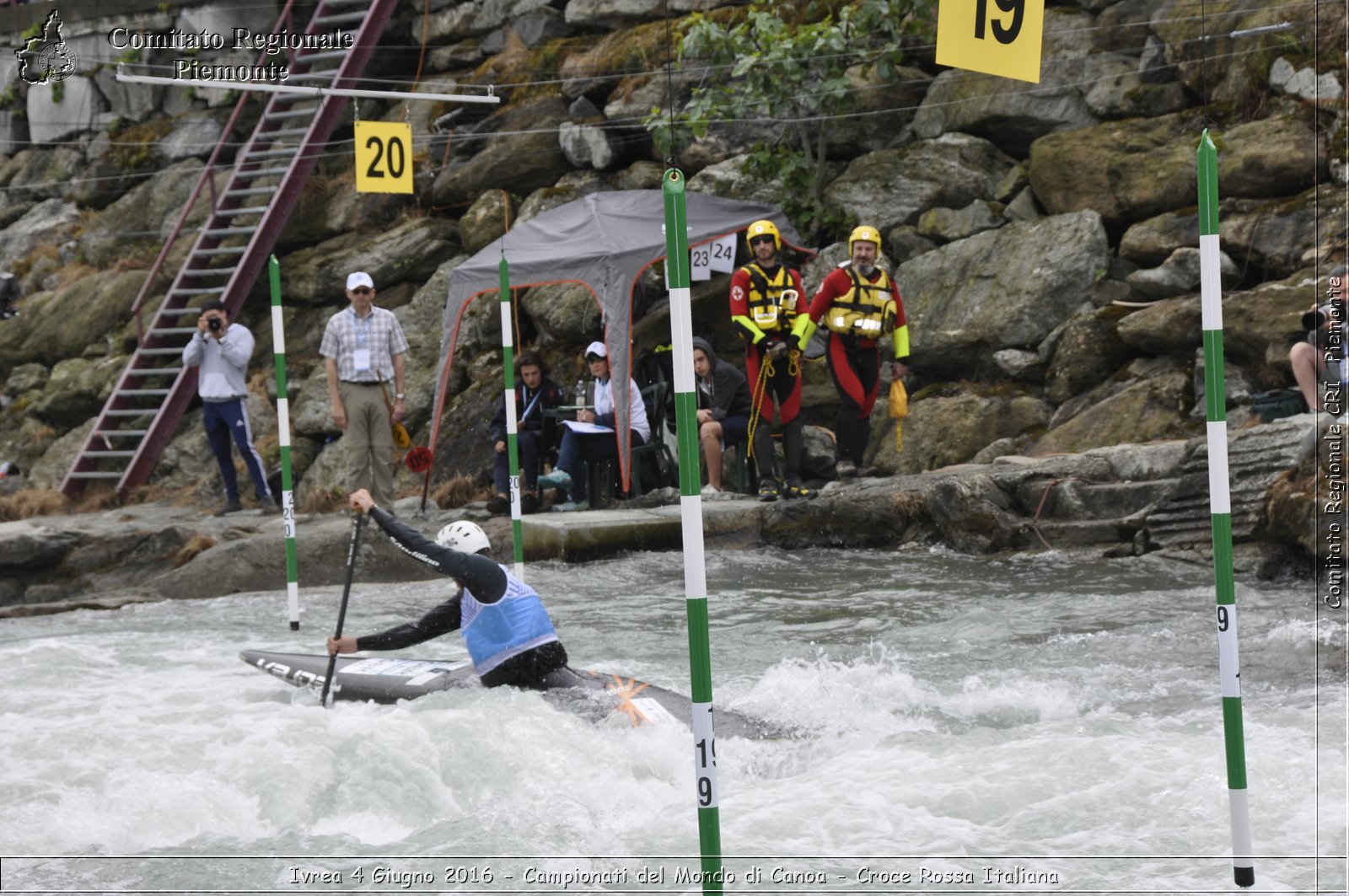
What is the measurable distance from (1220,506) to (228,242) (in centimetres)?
1568

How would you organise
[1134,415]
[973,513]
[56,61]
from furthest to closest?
[56,61]
[1134,415]
[973,513]

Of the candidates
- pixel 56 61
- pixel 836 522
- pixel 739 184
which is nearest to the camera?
pixel 836 522

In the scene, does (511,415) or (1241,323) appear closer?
(511,415)

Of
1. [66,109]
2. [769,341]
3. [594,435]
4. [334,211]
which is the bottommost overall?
[594,435]

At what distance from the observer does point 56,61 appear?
19156mm

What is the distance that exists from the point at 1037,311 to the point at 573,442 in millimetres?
4442

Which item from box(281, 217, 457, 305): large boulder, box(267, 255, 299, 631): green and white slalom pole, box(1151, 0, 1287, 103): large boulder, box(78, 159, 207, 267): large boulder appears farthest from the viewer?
box(78, 159, 207, 267): large boulder

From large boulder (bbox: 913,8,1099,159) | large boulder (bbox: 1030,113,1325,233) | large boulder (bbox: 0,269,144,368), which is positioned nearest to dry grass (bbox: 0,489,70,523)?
large boulder (bbox: 0,269,144,368)

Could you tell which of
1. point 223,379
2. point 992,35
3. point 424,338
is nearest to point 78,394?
point 424,338

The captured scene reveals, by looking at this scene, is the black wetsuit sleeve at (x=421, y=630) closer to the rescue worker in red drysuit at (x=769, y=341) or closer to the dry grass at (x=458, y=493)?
the rescue worker in red drysuit at (x=769, y=341)

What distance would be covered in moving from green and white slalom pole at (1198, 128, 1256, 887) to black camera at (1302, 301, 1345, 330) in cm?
619

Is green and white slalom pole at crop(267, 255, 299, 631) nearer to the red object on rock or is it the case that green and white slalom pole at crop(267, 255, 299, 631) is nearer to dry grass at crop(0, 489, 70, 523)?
the red object on rock

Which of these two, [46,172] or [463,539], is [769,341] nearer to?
[463,539]

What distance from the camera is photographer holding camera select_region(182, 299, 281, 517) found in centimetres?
1210
